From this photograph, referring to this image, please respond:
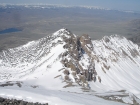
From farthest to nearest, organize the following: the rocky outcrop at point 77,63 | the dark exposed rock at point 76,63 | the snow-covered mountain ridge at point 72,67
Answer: the dark exposed rock at point 76,63
the rocky outcrop at point 77,63
the snow-covered mountain ridge at point 72,67

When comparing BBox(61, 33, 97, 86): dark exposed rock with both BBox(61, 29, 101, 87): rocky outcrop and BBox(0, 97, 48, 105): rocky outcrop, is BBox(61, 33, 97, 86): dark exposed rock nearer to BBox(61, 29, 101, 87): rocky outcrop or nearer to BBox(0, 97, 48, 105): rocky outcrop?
BBox(61, 29, 101, 87): rocky outcrop

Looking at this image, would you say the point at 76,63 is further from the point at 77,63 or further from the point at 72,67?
the point at 72,67

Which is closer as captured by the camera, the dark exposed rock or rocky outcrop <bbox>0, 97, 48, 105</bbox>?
rocky outcrop <bbox>0, 97, 48, 105</bbox>

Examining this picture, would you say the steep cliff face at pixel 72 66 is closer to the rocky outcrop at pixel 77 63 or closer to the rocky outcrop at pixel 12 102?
the rocky outcrop at pixel 77 63

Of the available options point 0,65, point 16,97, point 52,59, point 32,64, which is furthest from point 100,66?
point 16,97

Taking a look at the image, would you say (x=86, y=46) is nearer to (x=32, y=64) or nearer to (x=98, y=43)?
(x=98, y=43)

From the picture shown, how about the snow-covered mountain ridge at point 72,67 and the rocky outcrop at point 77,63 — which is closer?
the snow-covered mountain ridge at point 72,67

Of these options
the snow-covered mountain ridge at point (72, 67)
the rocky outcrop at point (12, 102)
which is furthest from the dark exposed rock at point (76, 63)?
the rocky outcrop at point (12, 102)

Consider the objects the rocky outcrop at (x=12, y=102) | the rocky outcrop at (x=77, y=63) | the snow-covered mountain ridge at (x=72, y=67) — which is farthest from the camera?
the rocky outcrop at (x=77, y=63)

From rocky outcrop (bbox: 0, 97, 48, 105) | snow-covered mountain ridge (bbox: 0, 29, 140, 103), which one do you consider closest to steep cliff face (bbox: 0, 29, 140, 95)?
snow-covered mountain ridge (bbox: 0, 29, 140, 103)
